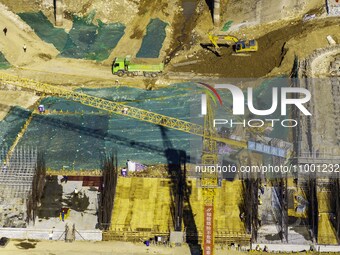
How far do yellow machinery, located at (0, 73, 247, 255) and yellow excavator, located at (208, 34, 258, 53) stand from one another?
13.2 metres

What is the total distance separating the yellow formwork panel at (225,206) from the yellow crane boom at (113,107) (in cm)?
424

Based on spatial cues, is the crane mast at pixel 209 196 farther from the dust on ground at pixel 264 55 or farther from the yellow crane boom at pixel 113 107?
the dust on ground at pixel 264 55

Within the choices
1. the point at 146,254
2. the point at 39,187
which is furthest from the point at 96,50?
the point at 146,254

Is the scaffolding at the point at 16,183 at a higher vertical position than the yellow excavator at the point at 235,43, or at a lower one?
lower

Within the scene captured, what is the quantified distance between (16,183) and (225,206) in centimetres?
1710

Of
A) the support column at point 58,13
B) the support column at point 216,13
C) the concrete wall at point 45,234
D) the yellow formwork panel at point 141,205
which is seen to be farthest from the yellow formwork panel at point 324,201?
the support column at point 58,13

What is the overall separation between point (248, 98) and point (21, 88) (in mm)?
21563

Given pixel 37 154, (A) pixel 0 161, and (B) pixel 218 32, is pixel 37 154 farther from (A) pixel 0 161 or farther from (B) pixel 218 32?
(B) pixel 218 32

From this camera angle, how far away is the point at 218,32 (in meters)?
102

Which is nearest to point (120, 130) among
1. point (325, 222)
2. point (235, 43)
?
point (235, 43)

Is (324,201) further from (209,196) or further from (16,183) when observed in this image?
(16,183)

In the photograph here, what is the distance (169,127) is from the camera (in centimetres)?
8775

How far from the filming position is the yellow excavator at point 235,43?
318 feet

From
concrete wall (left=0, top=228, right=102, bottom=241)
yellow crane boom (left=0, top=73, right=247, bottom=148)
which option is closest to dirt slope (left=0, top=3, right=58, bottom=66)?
yellow crane boom (left=0, top=73, right=247, bottom=148)
